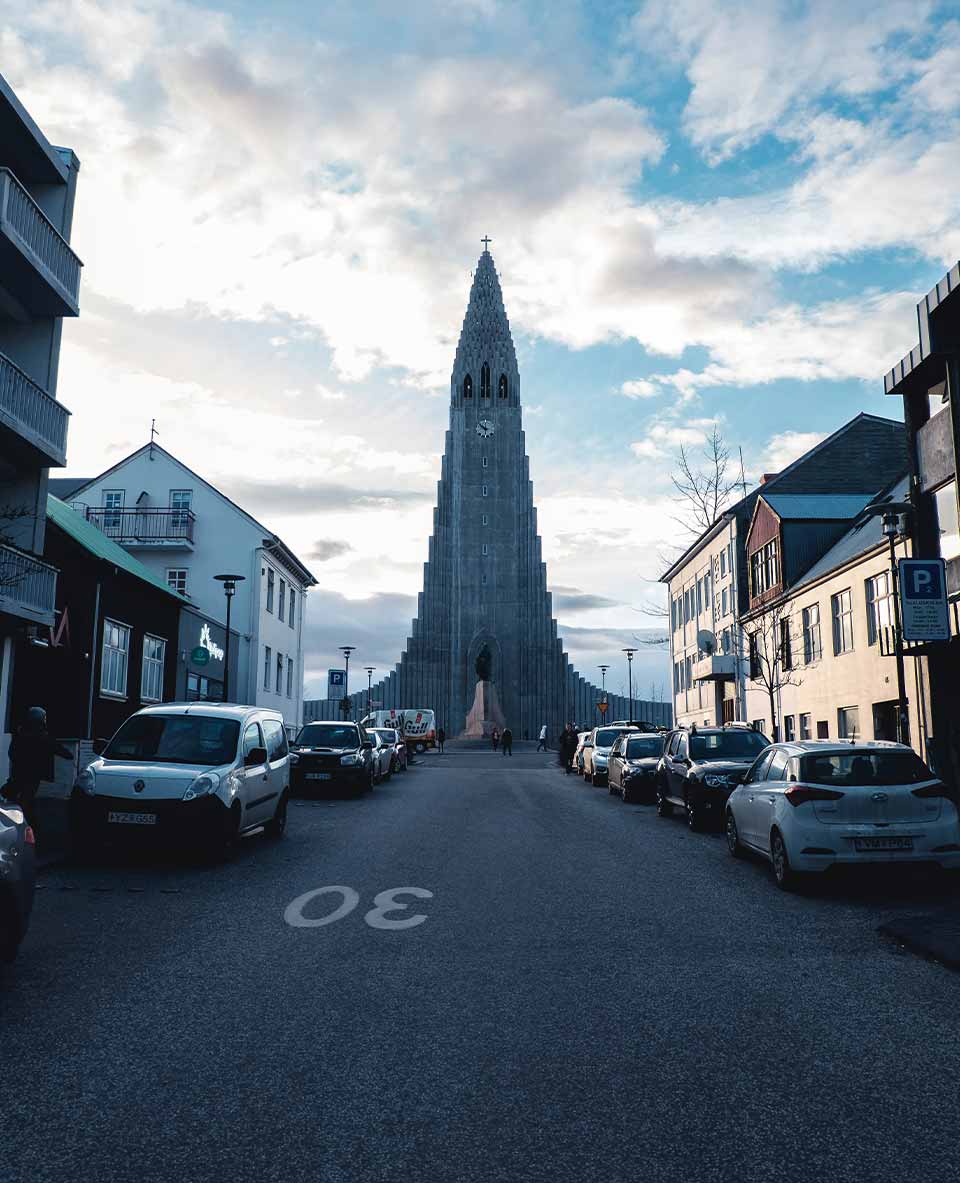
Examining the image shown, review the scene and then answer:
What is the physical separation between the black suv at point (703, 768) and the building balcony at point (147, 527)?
94.0ft

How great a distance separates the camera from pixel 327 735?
83.3 ft

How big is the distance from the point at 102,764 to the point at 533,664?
85.8 meters

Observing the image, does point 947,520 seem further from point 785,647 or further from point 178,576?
point 178,576

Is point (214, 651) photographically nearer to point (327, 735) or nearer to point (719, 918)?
point (327, 735)

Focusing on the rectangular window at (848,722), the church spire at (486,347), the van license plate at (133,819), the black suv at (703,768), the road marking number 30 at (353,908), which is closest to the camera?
the road marking number 30 at (353,908)

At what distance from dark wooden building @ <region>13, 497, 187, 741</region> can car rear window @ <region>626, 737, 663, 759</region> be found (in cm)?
1248

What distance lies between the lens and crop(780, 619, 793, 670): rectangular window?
34.9 metres

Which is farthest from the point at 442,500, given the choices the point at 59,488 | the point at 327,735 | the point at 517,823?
the point at 517,823

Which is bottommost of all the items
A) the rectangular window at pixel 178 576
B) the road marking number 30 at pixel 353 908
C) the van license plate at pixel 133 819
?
the road marking number 30 at pixel 353 908

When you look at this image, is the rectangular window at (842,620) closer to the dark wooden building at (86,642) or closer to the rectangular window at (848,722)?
the rectangular window at (848,722)

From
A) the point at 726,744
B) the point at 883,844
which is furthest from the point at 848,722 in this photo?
the point at 883,844

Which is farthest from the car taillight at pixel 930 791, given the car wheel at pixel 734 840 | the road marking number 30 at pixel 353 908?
the road marking number 30 at pixel 353 908

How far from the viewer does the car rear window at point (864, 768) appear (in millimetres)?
10383

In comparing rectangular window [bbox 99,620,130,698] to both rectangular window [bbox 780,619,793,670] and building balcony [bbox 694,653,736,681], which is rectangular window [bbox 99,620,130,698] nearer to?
rectangular window [bbox 780,619,793,670]
